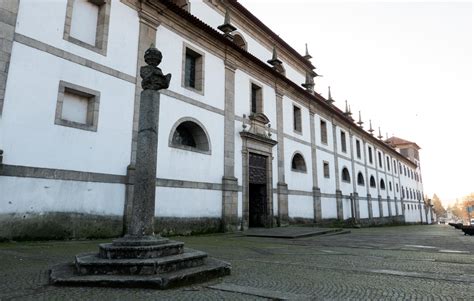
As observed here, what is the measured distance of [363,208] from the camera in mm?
29141

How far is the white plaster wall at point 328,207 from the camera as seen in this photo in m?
21.9

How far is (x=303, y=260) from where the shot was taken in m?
6.19

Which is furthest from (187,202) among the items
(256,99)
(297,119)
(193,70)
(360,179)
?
(360,179)

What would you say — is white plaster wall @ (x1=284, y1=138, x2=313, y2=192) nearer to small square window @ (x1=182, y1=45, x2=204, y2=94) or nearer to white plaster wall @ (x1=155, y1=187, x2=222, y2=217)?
white plaster wall @ (x1=155, y1=187, x2=222, y2=217)

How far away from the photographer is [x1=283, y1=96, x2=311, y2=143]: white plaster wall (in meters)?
19.5

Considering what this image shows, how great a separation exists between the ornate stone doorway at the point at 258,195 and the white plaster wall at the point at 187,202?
3285mm

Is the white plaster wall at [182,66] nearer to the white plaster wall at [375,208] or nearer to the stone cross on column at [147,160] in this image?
the stone cross on column at [147,160]

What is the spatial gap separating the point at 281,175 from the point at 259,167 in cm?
205

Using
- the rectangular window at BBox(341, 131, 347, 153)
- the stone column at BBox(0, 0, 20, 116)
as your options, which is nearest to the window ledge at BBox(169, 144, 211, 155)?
the stone column at BBox(0, 0, 20, 116)

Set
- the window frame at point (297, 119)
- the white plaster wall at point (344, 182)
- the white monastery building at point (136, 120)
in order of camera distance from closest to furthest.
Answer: the white monastery building at point (136, 120), the window frame at point (297, 119), the white plaster wall at point (344, 182)

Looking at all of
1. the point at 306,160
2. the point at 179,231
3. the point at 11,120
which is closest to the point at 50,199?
the point at 11,120

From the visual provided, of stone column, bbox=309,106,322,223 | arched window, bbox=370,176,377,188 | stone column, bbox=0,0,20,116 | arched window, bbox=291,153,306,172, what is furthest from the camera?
arched window, bbox=370,176,377,188

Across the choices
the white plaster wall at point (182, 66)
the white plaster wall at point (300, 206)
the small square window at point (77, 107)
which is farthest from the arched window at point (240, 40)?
the small square window at point (77, 107)

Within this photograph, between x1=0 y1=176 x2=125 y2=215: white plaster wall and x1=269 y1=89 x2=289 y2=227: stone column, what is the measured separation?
31.2ft
